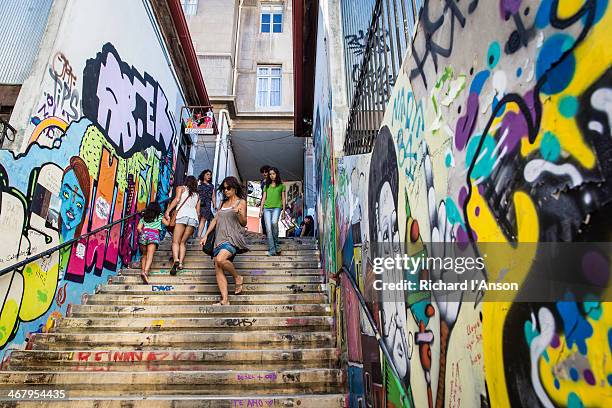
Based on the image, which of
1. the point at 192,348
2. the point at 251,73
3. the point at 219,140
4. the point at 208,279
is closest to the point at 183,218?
the point at 208,279

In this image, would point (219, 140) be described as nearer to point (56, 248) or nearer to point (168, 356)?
point (56, 248)

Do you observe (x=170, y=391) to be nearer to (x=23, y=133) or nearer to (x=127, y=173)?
(x=23, y=133)

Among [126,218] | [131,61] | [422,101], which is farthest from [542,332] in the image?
[131,61]

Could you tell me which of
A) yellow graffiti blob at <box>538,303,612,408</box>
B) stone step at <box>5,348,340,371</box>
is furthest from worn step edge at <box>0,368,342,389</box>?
yellow graffiti blob at <box>538,303,612,408</box>

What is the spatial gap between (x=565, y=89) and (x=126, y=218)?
673cm

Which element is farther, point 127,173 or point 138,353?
point 127,173

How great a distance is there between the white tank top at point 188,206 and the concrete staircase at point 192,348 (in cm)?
102

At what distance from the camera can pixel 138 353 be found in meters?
3.96

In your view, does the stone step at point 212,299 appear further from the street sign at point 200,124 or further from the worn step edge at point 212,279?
the street sign at point 200,124

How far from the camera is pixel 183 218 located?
6234mm

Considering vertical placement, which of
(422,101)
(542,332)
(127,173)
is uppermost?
(127,173)

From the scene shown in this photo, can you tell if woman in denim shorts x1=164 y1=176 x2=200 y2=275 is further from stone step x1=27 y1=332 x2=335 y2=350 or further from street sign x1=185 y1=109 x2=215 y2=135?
street sign x1=185 y1=109 x2=215 y2=135

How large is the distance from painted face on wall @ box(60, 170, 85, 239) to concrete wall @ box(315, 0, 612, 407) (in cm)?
450

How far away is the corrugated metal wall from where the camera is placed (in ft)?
16.0
